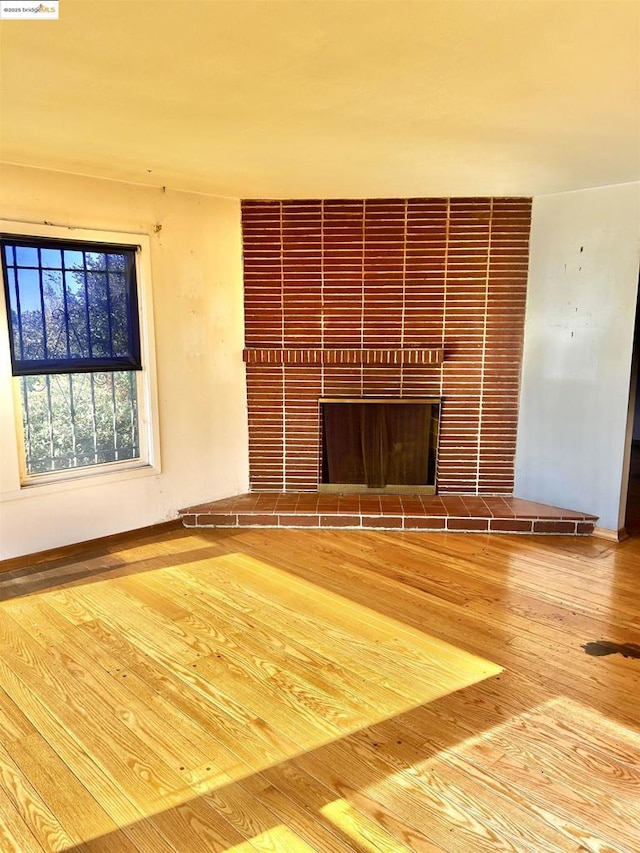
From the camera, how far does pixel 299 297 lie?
4.18 metres

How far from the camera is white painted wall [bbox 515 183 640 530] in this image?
3.59 meters

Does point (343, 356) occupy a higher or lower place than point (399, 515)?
higher

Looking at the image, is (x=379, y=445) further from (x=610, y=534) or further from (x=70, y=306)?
(x=70, y=306)

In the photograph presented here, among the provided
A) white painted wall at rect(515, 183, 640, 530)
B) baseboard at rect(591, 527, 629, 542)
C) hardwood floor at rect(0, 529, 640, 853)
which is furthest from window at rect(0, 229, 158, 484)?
baseboard at rect(591, 527, 629, 542)

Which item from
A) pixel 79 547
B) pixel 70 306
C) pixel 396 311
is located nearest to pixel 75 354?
pixel 70 306

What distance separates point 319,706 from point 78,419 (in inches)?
89.5

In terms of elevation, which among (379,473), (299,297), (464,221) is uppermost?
(464,221)

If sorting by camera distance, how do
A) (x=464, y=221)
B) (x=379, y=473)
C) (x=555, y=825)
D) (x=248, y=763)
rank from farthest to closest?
(x=379, y=473) < (x=464, y=221) < (x=248, y=763) < (x=555, y=825)

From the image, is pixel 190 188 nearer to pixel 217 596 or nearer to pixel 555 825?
pixel 217 596

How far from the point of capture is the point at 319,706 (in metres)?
2.08

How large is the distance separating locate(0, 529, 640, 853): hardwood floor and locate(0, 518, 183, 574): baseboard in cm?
10

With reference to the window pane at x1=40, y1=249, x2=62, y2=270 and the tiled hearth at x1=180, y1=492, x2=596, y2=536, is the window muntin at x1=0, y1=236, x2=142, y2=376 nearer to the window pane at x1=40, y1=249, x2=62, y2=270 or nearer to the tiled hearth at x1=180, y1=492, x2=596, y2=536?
the window pane at x1=40, y1=249, x2=62, y2=270

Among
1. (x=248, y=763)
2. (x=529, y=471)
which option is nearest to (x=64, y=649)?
(x=248, y=763)

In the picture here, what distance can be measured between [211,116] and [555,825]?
8.87ft
